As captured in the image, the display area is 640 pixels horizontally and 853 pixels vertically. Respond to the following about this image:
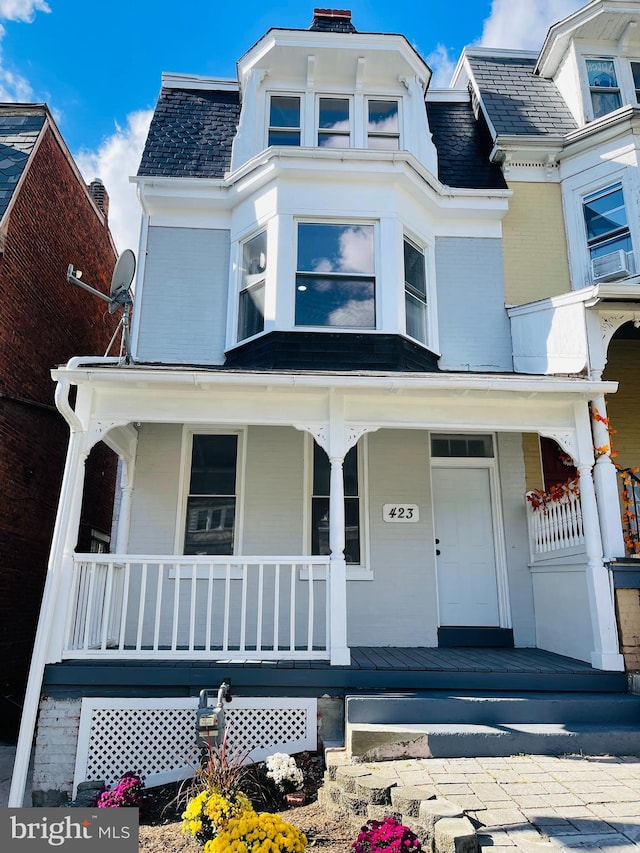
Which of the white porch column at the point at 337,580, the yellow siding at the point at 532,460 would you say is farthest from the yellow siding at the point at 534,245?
the white porch column at the point at 337,580

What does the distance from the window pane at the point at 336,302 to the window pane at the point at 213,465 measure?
1.82m

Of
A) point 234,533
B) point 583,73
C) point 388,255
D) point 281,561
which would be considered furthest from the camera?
point 583,73

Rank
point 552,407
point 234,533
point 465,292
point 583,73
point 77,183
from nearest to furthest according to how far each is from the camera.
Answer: point 552,407 < point 234,533 < point 465,292 < point 583,73 < point 77,183

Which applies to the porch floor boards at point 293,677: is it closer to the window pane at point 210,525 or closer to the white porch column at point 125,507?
the white porch column at point 125,507

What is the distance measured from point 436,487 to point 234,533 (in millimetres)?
2641

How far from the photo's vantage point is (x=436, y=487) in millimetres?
7703

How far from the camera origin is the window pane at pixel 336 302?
24.9 feet

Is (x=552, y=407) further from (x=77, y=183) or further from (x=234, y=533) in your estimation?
(x=77, y=183)

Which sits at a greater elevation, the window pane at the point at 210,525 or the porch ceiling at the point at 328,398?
the porch ceiling at the point at 328,398

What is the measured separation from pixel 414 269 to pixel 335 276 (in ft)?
4.04

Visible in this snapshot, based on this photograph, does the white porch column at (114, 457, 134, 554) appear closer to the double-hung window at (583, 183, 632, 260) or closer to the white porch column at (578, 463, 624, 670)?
the white porch column at (578, 463, 624, 670)

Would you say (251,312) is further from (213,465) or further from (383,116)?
(383,116)

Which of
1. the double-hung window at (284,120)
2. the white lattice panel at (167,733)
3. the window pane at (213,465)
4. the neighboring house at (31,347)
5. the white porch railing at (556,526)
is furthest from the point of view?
the double-hung window at (284,120)

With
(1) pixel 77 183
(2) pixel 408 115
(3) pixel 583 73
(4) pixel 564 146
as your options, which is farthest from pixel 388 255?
(1) pixel 77 183
